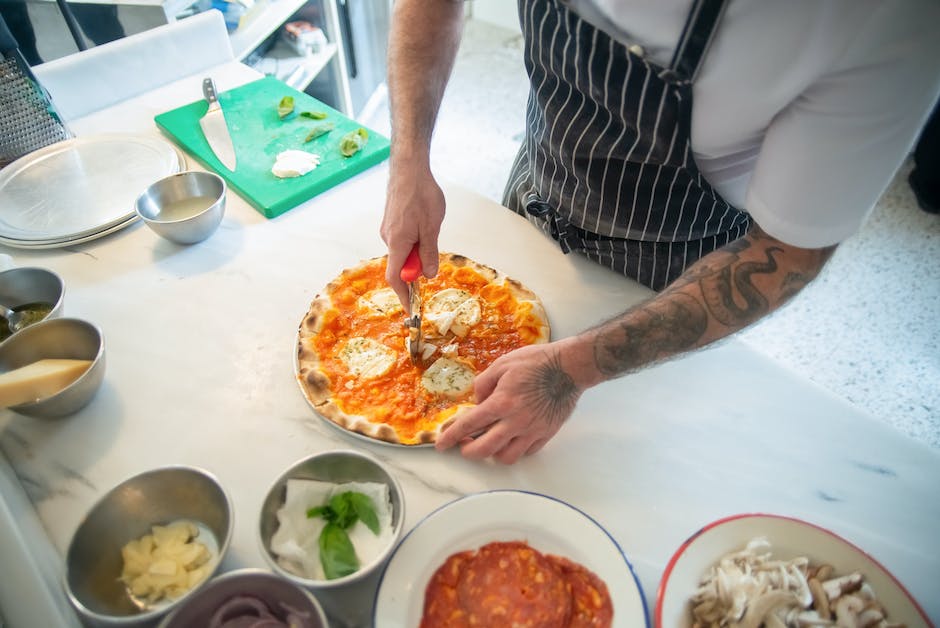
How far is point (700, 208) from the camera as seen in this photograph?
1.36 m

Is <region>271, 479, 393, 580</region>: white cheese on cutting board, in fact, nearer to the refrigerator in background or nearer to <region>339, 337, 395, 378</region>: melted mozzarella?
Answer: <region>339, 337, 395, 378</region>: melted mozzarella

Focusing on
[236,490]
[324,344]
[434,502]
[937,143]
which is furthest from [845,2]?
[937,143]

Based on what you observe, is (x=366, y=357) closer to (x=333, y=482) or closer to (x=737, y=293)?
(x=333, y=482)

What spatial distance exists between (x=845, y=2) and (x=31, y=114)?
2.02 metres

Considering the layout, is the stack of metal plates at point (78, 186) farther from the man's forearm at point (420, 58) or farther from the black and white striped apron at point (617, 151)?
the black and white striped apron at point (617, 151)

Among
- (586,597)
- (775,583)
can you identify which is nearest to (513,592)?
(586,597)

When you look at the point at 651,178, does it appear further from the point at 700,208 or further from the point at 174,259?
the point at 174,259

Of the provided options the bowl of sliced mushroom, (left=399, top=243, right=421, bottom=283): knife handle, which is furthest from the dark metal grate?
the bowl of sliced mushroom

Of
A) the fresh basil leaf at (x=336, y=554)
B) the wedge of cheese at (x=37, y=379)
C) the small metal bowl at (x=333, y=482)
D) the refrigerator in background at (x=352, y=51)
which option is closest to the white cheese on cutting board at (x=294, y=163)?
the wedge of cheese at (x=37, y=379)

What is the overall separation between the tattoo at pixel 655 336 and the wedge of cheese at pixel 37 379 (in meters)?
1.02

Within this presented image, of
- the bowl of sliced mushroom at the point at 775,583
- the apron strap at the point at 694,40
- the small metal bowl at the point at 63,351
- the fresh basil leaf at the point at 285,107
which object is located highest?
the apron strap at the point at 694,40

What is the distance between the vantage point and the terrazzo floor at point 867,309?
2.65 metres

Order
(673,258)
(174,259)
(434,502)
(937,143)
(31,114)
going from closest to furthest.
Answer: (434,502) < (673,258) < (174,259) < (31,114) < (937,143)

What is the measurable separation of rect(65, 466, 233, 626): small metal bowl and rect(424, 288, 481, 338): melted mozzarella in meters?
0.61
